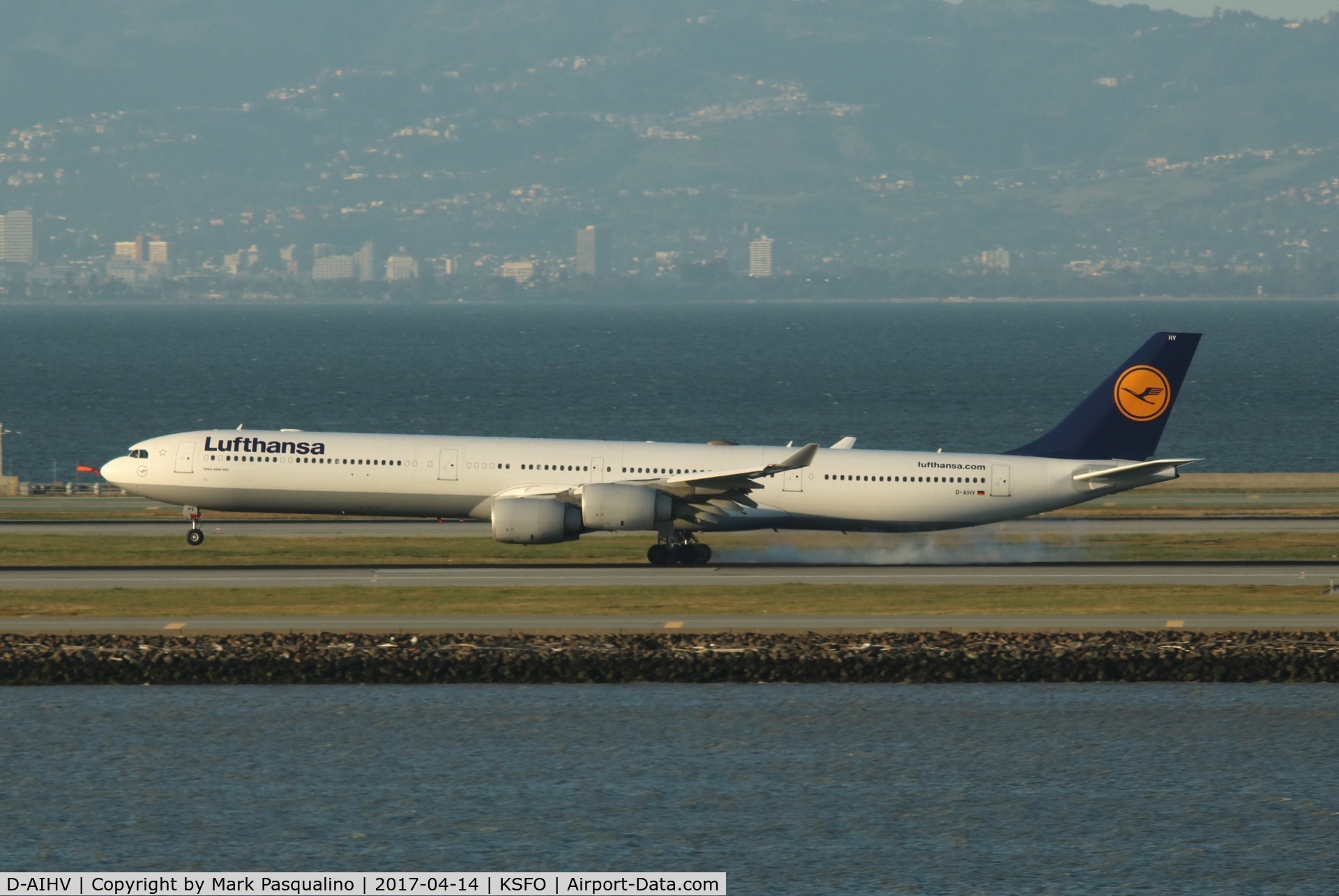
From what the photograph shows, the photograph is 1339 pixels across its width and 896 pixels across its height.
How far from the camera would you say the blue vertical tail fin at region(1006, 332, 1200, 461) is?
58656 millimetres

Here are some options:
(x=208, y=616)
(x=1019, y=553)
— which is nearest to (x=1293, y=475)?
(x=1019, y=553)

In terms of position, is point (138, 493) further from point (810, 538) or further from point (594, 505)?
point (810, 538)

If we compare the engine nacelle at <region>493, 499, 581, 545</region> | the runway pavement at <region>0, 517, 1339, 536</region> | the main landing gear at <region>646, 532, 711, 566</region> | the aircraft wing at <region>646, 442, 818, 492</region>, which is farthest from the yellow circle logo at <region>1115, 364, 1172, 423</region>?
the engine nacelle at <region>493, 499, 581, 545</region>

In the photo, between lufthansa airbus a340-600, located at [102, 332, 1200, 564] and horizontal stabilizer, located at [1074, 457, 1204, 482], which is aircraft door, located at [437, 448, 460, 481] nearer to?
lufthansa airbus a340-600, located at [102, 332, 1200, 564]

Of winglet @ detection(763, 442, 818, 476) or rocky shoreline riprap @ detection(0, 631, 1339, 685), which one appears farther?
winglet @ detection(763, 442, 818, 476)

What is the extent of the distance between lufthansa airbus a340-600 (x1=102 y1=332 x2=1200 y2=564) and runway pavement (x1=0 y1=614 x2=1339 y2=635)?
1057 centimetres

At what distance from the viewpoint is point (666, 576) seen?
177ft

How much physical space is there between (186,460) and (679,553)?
55.0 ft

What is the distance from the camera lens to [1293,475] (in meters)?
82.5

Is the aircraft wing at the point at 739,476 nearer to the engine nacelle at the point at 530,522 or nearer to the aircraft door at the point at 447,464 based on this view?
the engine nacelle at the point at 530,522

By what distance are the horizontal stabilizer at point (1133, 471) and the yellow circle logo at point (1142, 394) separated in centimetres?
222

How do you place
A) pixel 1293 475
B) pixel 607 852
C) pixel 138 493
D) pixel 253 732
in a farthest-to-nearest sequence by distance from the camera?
pixel 1293 475, pixel 138 493, pixel 253 732, pixel 607 852

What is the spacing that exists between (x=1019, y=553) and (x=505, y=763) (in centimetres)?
2805

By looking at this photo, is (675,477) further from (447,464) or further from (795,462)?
(447,464)
